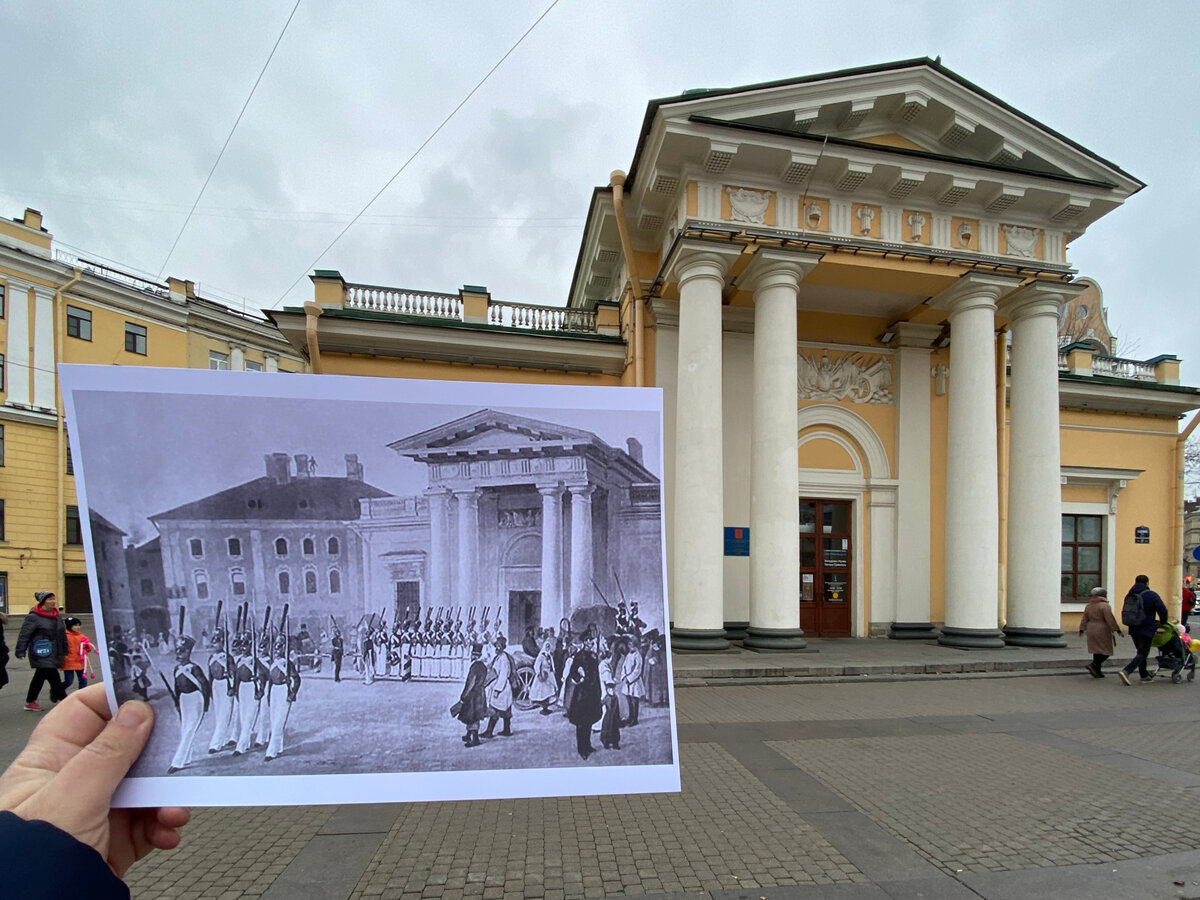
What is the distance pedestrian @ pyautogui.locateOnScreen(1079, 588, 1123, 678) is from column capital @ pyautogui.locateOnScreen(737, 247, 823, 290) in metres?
7.05

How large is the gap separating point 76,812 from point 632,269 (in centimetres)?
1210

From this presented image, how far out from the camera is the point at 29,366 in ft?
67.8

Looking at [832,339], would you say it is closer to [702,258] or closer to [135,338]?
[702,258]

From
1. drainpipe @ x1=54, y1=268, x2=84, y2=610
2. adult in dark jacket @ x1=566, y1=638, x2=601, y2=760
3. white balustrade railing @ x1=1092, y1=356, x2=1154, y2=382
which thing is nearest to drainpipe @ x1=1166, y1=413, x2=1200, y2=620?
white balustrade railing @ x1=1092, y1=356, x2=1154, y2=382

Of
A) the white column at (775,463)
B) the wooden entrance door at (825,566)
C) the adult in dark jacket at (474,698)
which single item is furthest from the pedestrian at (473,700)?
the wooden entrance door at (825,566)

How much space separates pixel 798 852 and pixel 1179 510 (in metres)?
18.6

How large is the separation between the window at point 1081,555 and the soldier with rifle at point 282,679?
1885 cm

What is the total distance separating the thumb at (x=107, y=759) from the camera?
3.88ft

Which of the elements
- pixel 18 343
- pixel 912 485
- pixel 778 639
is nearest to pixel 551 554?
pixel 778 639

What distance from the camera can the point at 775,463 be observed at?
1067cm

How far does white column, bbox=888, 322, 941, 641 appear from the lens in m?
13.3

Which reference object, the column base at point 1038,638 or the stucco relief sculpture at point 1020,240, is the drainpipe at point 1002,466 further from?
the stucco relief sculpture at point 1020,240

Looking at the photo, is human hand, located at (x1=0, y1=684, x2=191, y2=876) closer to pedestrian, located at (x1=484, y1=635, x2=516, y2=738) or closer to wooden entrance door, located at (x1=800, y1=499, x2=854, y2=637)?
pedestrian, located at (x1=484, y1=635, x2=516, y2=738)

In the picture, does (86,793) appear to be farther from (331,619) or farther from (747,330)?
(747,330)
